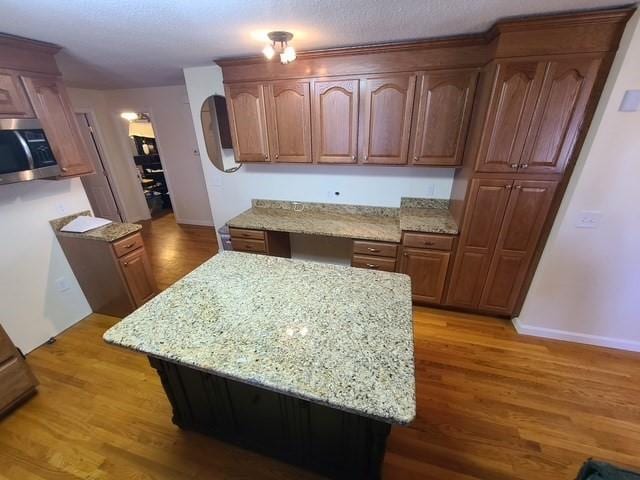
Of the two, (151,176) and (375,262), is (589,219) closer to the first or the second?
(375,262)

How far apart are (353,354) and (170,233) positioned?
4.69 m

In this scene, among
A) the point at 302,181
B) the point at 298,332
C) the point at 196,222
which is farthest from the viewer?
the point at 196,222

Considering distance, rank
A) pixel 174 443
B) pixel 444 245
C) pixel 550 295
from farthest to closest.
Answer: pixel 444 245 → pixel 550 295 → pixel 174 443

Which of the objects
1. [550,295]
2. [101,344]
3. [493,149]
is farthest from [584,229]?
[101,344]

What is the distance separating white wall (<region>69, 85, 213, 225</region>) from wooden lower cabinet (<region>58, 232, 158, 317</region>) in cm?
246

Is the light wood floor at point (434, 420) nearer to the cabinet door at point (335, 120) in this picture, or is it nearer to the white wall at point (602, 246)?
the white wall at point (602, 246)

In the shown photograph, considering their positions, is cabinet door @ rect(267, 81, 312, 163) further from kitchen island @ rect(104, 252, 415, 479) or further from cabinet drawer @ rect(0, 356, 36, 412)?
cabinet drawer @ rect(0, 356, 36, 412)

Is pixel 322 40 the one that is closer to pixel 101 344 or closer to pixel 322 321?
pixel 322 321

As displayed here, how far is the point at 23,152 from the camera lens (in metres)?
1.83

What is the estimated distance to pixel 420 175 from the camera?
8.66 feet

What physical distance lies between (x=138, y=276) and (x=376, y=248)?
233cm

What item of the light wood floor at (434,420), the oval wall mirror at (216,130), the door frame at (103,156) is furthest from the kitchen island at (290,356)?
the door frame at (103,156)

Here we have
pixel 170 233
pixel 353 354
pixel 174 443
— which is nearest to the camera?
pixel 353 354

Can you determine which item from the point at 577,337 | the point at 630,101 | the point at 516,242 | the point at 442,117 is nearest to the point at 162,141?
the point at 442,117
